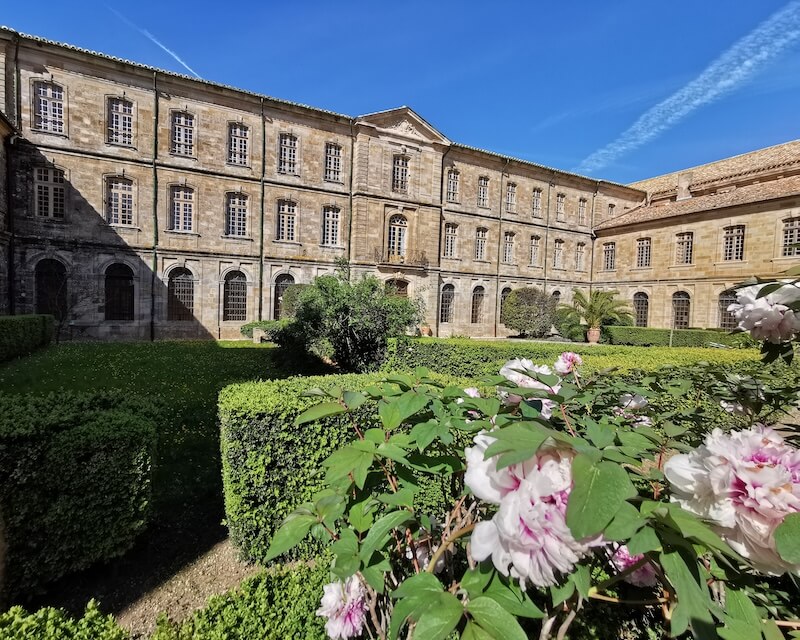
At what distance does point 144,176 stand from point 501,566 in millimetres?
21759

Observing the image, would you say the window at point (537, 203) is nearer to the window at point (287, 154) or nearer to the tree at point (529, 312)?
the tree at point (529, 312)

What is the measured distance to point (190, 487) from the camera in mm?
4406

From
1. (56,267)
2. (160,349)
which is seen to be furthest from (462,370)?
(56,267)

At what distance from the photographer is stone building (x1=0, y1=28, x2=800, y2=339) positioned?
1617 cm

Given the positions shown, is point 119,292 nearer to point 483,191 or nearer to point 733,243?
point 483,191

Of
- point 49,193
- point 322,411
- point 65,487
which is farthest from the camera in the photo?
point 49,193

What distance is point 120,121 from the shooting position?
17.2 meters

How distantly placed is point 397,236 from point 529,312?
981 centimetres

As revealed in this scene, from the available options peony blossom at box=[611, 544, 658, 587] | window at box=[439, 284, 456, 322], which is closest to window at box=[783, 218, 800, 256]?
window at box=[439, 284, 456, 322]

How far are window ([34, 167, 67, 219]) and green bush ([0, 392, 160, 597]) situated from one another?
17.6m

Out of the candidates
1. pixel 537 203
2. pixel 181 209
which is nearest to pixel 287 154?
pixel 181 209

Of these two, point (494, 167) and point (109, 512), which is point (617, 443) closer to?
point (109, 512)

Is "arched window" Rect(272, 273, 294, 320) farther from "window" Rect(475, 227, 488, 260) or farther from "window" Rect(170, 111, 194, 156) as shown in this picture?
"window" Rect(475, 227, 488, 260)

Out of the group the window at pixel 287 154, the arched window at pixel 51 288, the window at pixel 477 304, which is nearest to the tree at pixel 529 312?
the window at pixel 477 304
